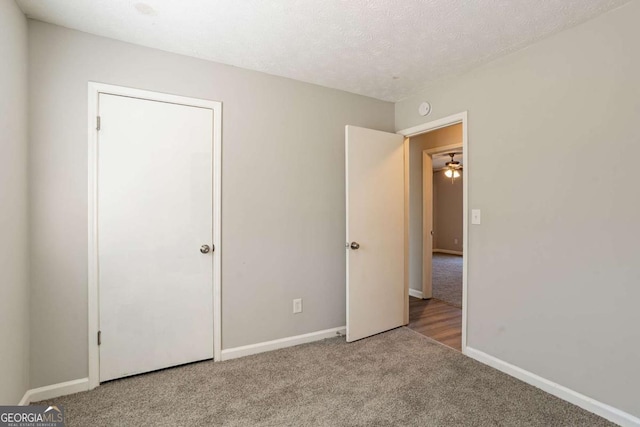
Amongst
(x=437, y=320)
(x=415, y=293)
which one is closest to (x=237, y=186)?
(x=437, y=320)

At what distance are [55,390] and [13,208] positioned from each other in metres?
1.22

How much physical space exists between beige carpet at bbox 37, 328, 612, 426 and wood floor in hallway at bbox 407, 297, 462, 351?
17.3 inches

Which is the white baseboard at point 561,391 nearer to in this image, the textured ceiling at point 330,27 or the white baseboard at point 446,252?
the textured ceiling at point 330,27

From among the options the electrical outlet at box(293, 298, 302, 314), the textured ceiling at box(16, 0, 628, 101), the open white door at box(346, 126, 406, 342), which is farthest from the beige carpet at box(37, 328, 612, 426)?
the textured ceiling at box(16, 0, 628, 101)

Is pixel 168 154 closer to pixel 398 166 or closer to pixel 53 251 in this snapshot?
pixel 53 251

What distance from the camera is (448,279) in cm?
568

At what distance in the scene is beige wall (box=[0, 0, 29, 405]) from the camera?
1.64m

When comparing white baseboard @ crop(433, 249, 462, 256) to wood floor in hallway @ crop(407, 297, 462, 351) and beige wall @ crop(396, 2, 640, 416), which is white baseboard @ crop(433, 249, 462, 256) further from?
beige wall @ crop(396, 2, 640, 416)

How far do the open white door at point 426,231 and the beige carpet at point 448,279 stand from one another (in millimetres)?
270

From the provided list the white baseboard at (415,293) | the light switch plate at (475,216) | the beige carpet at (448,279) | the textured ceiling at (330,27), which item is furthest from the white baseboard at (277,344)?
the textured ceiling at (330,27)

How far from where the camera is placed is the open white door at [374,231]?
2959mm

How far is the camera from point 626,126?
1809 millimetres

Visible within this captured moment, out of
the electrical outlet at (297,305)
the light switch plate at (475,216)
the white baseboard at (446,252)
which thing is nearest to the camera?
the light switch plate at (475,216)

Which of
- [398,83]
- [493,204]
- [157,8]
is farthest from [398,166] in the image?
[157,8]
